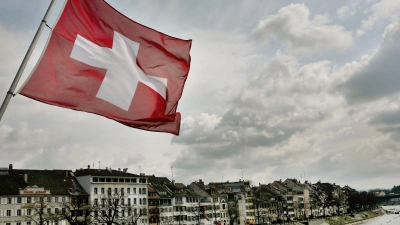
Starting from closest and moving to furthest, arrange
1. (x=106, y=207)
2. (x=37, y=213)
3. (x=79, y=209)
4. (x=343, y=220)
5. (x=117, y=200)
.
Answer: (x=117, y=200) → (x=37, y=213) → (x=106, y=207) → (x=79, y=209) → (x=343, y=220)

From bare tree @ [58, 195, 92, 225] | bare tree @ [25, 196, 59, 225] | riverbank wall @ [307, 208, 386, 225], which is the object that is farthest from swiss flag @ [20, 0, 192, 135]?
riverbank wall @ [307, 208, 386, 225]

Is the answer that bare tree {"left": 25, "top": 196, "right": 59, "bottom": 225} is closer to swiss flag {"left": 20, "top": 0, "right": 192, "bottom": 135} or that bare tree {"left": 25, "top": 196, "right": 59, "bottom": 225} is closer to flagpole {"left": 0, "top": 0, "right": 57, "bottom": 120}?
swiss flag {"left": 20, "top": 0, "right": 192, "bottom": 135}

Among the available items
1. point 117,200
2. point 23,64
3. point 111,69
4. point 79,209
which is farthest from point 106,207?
point 23,64

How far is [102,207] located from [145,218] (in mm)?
11218

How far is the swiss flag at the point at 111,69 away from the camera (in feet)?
35.3

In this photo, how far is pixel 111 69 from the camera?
38.3 feet

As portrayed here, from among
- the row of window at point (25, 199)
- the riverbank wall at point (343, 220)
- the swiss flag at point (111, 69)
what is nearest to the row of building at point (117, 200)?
the row of window at point (25, 199)

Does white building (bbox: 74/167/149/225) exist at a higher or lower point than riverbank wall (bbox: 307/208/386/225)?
higher

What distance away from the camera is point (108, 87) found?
11570mm

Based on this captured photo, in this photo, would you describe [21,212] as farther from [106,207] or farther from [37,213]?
[106,207]

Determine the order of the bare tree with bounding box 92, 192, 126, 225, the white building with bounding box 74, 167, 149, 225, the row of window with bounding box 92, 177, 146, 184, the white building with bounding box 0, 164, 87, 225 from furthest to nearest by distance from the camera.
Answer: the row of window with bounding box 92, 177, 146, 184
the white building with bounding box 74, 167, 149, 225
the bare tree with bounding box 92, 192, 126, 225
the white building with bounding box 0, 164, 87, 225

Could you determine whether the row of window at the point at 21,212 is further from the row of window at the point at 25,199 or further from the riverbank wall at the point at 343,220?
the riverbank wall at the point at 343,220

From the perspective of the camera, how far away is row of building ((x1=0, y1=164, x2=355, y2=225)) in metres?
78.9

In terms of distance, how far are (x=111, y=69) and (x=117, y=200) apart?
225 feet
